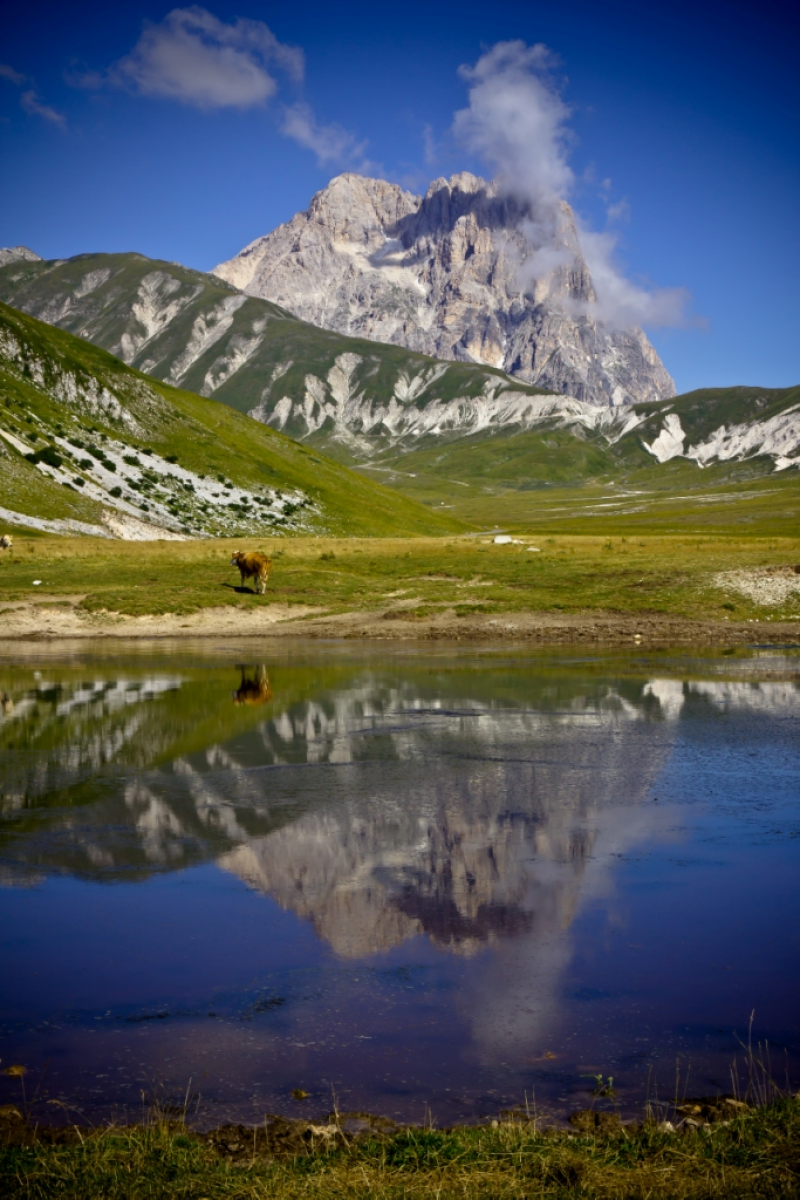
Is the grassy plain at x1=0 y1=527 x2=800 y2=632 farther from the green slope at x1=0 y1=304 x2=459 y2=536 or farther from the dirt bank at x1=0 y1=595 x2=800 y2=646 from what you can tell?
the green slope at x1=0 y1=304 x2=459 y2=536

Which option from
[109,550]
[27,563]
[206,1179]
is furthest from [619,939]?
[109,550]

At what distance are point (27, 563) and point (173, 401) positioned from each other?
9626cm

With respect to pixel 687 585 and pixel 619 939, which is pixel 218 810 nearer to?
pixel 619 939

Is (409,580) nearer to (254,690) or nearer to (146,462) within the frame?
(254,690)

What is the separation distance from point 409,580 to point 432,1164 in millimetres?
47558

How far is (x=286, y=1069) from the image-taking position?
26.5 feet

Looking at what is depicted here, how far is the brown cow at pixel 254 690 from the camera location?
85.6 feet

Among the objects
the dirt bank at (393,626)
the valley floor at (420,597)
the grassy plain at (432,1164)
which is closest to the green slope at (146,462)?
the valley floor at (420,597)

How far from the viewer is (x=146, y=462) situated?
365 feet

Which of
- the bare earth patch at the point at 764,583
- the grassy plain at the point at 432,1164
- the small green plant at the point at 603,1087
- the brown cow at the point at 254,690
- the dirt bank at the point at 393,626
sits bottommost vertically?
the small green plant at the point at 603,1087

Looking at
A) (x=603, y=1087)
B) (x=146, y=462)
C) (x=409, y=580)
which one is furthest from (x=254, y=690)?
(x=146, y=462)

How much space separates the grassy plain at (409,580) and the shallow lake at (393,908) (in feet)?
75.9

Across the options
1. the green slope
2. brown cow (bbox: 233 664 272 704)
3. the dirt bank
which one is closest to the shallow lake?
brown cow (bbox: 233 664 272 704)

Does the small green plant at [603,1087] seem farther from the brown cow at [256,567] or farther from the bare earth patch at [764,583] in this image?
the brown cow at [256,567]
